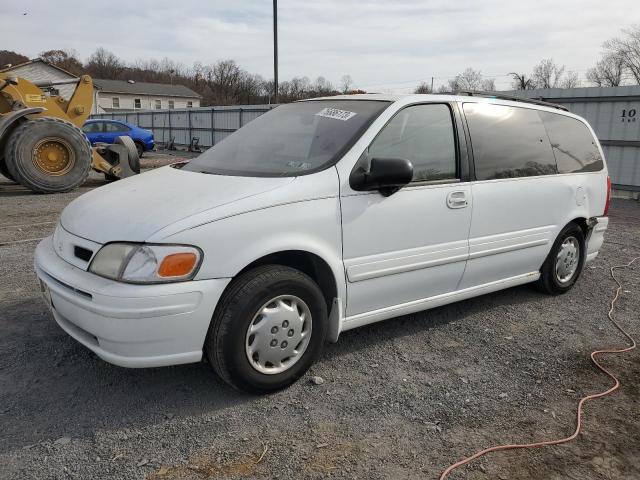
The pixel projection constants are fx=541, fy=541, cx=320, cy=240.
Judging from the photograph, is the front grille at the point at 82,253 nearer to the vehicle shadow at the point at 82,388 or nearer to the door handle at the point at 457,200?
the vehicle shadow at the point at 82,388

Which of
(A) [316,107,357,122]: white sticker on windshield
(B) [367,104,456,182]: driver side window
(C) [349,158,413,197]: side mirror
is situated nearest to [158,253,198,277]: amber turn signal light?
(C) [349,158,413,197]: side mirror

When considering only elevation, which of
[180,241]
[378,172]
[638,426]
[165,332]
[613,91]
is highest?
[613,91]

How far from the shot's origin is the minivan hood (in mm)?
2779

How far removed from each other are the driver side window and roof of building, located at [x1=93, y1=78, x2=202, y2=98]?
237ft

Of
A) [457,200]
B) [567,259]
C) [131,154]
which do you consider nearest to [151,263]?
[457,200]

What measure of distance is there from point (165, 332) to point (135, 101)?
7652 centimetres

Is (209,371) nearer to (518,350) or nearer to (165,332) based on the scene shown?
(165,332)

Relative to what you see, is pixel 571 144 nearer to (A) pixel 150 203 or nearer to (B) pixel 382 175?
(B) pixel 382 175

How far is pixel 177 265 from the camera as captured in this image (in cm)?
267

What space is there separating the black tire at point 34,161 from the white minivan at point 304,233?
810 cm

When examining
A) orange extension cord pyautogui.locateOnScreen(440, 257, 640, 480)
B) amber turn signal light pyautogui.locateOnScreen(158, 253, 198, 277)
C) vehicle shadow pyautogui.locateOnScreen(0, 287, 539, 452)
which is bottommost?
orange extension cord pyautogui.locateOnScreen(440, 257, 640, 480)

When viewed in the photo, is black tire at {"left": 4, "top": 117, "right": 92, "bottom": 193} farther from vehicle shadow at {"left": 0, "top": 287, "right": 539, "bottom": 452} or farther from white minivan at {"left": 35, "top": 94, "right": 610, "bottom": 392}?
white minivan at {"left": 35, "top": 94, "right": 610, "bottom": 392}

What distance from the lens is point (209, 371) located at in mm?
3355

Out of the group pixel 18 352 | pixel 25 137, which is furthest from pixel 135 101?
pixel 18 352
